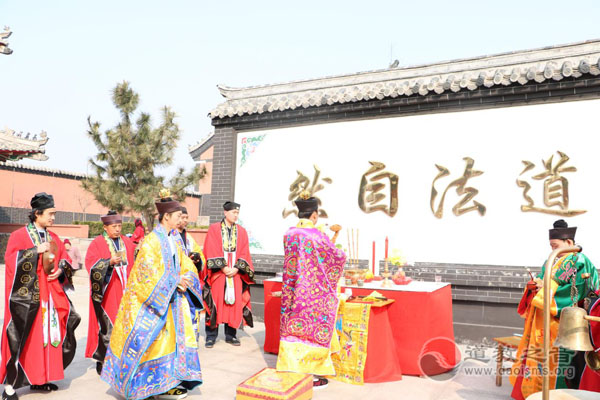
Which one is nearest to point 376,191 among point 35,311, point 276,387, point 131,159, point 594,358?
point 276,387

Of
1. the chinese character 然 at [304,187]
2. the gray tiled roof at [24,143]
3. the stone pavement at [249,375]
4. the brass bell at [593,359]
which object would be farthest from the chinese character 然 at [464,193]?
the gray tiled roof at [24,143]

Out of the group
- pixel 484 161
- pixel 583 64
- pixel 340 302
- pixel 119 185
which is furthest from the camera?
pixel 119 185

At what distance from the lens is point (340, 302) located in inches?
197

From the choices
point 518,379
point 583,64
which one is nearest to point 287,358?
point 518,379

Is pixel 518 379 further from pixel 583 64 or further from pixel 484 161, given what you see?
pixel 583 64

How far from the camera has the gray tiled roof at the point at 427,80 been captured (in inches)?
256

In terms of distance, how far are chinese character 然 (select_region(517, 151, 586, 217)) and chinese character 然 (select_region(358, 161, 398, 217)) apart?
5.86 ft

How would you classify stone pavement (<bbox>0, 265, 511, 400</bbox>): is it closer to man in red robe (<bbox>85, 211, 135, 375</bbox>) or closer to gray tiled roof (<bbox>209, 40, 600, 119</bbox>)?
man in red robe (<bbox>85, 211, 135, 375</bbox>)

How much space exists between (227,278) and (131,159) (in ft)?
35.8

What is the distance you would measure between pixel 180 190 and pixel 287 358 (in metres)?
13.0

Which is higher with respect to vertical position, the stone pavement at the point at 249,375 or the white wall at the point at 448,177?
the white wall at the point at 448,177

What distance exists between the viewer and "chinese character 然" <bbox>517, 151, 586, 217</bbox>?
6250 millimetres

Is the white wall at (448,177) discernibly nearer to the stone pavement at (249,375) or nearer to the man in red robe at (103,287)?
the stone pavement at (249,375)

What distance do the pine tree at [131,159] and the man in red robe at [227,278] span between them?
1016cm
